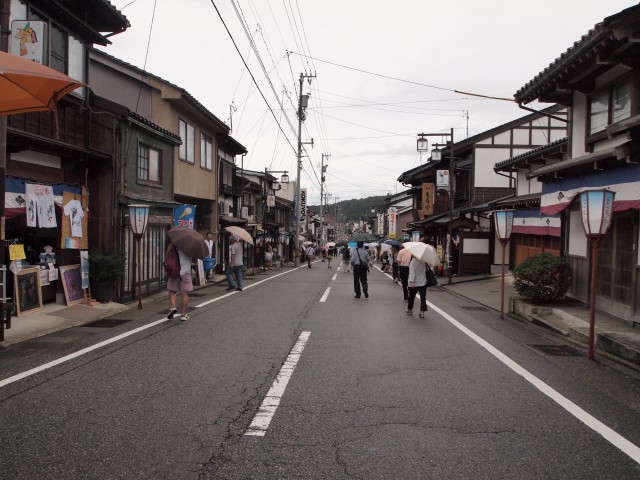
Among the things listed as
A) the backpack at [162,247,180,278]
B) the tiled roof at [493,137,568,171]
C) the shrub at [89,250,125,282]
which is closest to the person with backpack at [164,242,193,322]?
the backpack at [162,247,180,278]

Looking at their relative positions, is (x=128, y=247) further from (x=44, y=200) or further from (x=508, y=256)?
(x=508, y=256)

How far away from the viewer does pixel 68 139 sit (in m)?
12.6

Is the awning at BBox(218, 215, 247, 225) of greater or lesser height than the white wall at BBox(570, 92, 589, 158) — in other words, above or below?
below

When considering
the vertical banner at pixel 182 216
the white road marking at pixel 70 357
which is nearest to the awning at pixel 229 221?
the vertical banner at pixel 182 216

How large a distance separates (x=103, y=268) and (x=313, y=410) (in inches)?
384

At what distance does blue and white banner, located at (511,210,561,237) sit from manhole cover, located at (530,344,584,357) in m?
9.99

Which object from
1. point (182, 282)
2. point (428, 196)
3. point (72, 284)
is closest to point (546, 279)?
point (182, 282)

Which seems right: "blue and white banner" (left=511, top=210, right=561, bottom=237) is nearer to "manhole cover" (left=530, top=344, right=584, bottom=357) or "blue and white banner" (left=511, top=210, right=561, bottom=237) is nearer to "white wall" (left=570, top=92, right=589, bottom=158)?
"white wall" (left=570, top=92, right=589, bottom=158)

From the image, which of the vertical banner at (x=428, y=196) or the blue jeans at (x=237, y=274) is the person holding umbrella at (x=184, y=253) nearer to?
the blue jeans at (x=237, y=274)

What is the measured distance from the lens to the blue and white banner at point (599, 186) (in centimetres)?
960

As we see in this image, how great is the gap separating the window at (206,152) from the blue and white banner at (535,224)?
14289 millimetres

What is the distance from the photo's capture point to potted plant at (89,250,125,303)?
42.4 ft

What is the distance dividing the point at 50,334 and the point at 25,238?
149 inches

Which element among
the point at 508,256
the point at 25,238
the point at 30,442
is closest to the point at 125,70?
the point at 25,238
